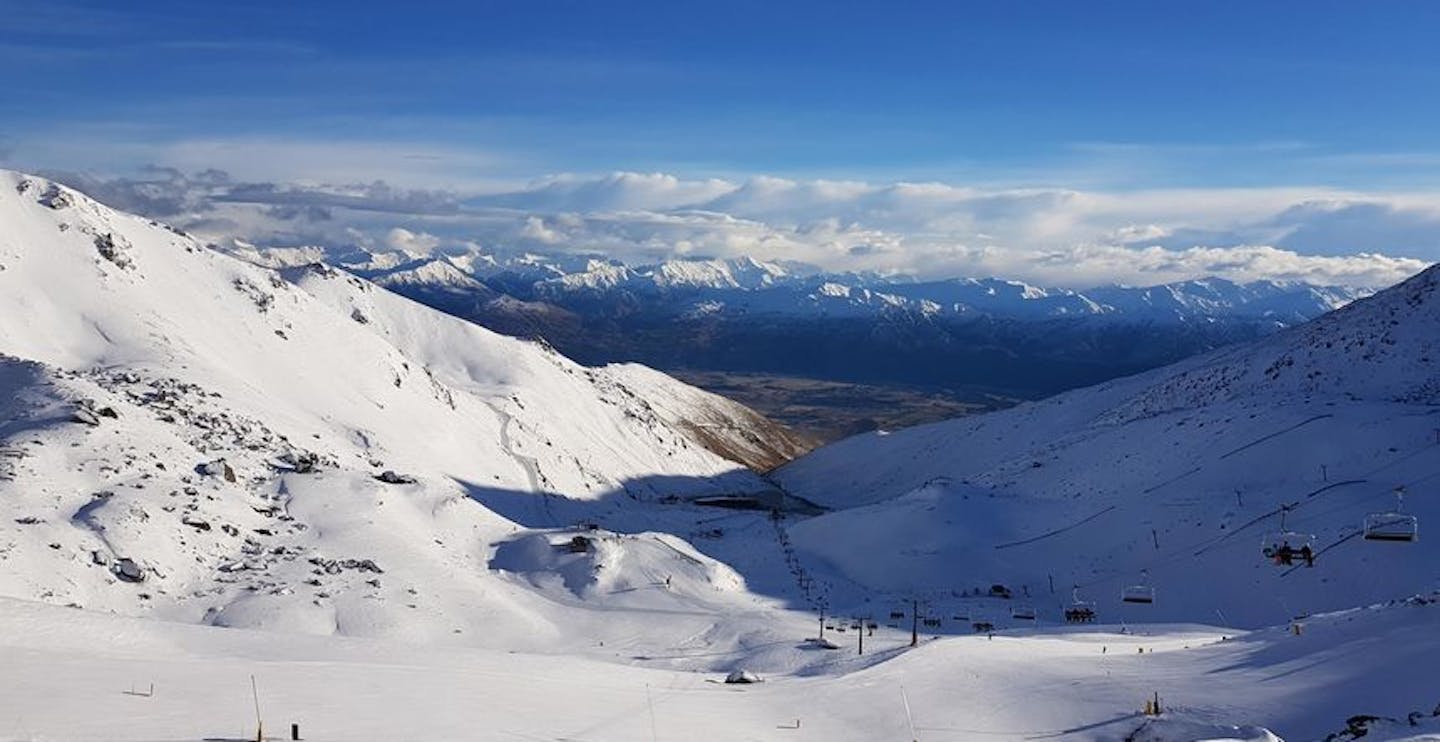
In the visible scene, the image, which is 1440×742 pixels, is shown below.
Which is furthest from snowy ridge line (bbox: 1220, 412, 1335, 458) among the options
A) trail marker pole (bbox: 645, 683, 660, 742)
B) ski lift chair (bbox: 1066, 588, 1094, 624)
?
trail marker pole (bbox: 645, 683, 660, 742)

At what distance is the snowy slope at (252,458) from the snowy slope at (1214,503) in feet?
59.4

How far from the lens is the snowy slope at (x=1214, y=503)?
6341cm

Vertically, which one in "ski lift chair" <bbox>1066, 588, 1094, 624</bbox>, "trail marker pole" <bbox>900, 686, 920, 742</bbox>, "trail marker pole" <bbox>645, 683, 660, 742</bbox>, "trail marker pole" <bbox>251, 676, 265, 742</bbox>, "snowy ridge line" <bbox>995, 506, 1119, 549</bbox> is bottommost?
"ski lift chair" <bbox>1066, 588, 1094, 624</bbox>

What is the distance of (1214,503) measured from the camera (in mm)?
73375

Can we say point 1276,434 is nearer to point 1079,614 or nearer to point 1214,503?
point 1214,503

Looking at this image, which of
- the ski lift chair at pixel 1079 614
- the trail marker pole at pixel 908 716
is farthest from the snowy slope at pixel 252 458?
the trail marker pole at pixel 908 716

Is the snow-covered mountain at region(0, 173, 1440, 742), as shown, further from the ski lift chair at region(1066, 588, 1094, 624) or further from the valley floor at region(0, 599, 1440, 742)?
the ski lift chair at region(1066, 588, 1094, 624)

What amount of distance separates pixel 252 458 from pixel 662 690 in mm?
43931

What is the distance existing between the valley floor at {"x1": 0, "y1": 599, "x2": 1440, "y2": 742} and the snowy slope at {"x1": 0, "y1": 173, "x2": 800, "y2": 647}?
1901 cm

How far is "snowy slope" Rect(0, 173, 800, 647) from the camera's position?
172ft

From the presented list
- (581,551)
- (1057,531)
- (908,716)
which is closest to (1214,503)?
(1057,531)

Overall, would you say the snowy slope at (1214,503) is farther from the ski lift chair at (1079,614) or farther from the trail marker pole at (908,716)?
the trail marker pole at (908,716)

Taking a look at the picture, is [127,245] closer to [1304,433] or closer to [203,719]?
[203,719]

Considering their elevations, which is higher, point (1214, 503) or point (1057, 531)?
point (1214, 503)
